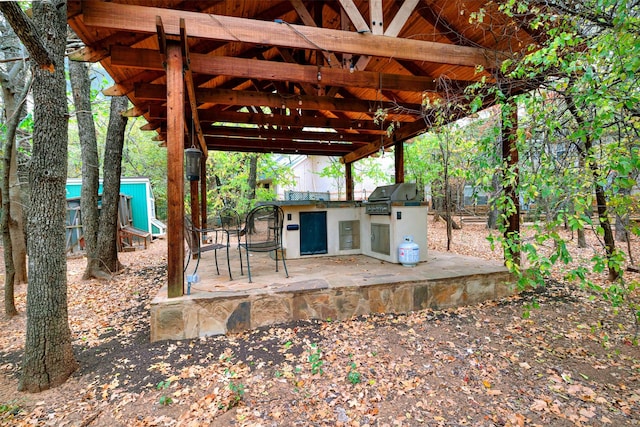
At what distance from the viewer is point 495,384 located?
2309mm

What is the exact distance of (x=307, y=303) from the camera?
3211mm

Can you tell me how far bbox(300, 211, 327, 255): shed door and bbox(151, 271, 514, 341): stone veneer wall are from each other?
190 centimetres

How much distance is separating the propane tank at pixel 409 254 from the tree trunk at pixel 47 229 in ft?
12.4

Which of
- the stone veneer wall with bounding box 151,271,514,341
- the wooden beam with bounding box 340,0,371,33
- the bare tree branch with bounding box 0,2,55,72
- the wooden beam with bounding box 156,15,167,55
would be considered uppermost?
the wooden beam with bounding box 340,0,371,33

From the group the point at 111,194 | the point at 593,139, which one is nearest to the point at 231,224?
the point at 111,194

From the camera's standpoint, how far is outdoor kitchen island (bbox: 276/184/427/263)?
4.57m

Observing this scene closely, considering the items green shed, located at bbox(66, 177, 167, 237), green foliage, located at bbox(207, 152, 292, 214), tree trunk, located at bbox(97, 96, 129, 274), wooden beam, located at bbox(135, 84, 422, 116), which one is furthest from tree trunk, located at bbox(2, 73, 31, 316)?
green shed, located at bbox(66, 177, 167, 237)

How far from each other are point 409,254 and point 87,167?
5.79m

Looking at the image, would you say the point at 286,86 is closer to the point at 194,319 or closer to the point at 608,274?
the point at 194,319

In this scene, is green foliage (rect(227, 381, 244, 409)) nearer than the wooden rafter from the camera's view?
Yes

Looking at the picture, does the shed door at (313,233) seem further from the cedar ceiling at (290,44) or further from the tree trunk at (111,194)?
the tree trunk at (111,194)

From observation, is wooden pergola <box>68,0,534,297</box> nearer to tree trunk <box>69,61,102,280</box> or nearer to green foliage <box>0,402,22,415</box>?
green foliage <box>0,402,22,415</box>

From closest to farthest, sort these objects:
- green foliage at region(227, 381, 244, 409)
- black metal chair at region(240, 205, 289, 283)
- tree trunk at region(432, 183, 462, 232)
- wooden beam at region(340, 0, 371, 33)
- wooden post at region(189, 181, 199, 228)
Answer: green foliage at region(227, 381, 244, 409), wooden beam at region(340, 0, 371, 33), black metal chair at region(240, 205, 289, 283), wooden post at region(189, 181, 199, 228), tree trunk at region(432, 183, 462, 232)

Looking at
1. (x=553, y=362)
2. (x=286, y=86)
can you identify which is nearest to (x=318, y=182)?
(x=286, y=86)
